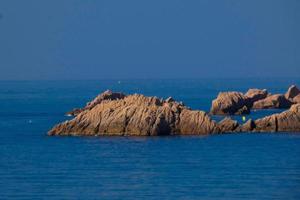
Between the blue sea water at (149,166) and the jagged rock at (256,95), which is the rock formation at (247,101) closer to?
the jagged rock at (256,95)

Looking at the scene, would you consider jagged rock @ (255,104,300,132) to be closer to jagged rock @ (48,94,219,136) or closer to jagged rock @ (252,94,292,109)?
jagged rock @ (48,94,219,136)

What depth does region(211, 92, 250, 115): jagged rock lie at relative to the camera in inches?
5069

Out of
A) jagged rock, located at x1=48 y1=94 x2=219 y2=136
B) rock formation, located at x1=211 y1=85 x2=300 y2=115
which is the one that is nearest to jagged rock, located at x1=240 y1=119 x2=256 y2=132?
jagged rock, located at x1=48 y1=94 x2=219 y2=136

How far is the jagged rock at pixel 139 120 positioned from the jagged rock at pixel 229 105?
2928 centimetres

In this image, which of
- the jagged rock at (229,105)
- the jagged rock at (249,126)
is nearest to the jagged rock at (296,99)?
the jagged rock at (229,105)

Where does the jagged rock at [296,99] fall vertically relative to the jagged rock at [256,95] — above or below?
below

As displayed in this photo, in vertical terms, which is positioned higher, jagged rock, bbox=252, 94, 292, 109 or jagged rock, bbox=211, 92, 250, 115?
jagged rock, bbox=211, 92, 250, 115

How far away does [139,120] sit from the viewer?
97.4 m

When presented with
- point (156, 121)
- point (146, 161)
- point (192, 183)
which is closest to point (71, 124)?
point (156, 121)

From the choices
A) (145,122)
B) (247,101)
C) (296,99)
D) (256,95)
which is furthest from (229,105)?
(145,122)

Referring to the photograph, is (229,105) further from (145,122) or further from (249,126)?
(145,122)

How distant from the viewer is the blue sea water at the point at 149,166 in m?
65.3

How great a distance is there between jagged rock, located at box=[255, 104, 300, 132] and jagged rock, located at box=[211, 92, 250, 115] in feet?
85.3

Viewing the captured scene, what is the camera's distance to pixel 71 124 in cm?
10000
